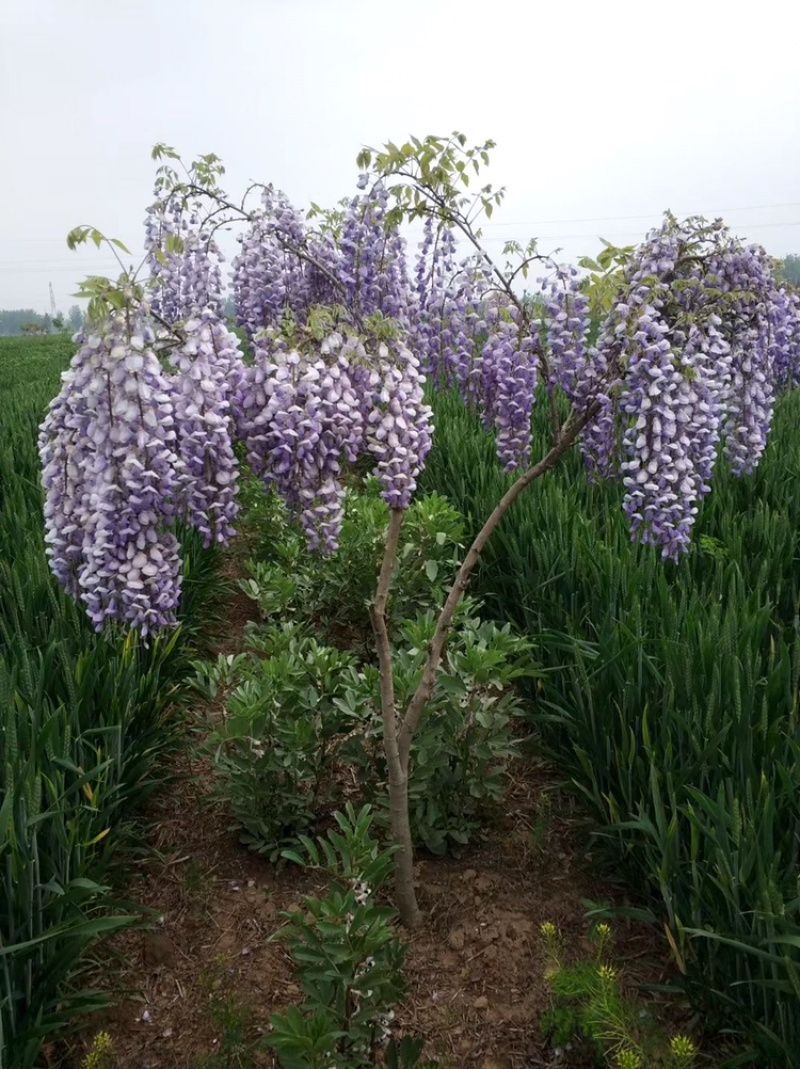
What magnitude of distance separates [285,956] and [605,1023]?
854 millimetres

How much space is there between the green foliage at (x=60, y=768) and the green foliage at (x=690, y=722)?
4.13 ft

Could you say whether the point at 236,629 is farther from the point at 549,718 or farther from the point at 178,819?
the point at 549,718

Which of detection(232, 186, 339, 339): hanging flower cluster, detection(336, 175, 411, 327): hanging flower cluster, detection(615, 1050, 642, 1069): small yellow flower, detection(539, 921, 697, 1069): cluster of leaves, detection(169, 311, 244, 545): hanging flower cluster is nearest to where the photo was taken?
detection(615, 1050, 642, 1069): small yellow flower

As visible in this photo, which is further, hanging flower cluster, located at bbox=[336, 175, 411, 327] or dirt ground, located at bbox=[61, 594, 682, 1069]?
hanging flower cluster, located at bbox=[336, 175, 411, 327]

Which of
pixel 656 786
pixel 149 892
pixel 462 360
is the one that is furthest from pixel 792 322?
pixel 149 892

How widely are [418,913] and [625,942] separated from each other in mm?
539

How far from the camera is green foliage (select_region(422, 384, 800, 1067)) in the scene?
1677 mm

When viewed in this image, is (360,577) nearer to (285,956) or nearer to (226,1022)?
(285,956)

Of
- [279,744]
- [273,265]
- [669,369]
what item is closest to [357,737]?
[279,744]

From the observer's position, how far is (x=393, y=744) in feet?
6.59

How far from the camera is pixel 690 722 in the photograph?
2125mm

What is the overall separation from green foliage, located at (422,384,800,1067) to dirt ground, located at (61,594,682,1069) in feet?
0.61

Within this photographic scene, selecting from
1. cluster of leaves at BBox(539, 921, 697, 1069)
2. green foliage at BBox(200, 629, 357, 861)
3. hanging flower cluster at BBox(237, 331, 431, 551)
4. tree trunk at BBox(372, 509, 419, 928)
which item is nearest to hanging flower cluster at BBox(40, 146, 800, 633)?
hanging flower cluster at BBox(237, 331, 431, 551)

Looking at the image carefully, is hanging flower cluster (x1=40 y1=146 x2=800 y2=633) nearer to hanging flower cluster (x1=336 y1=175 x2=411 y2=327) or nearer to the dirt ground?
hanging flower cluster (x1=336 y1=175 x2=411 y2=327)
